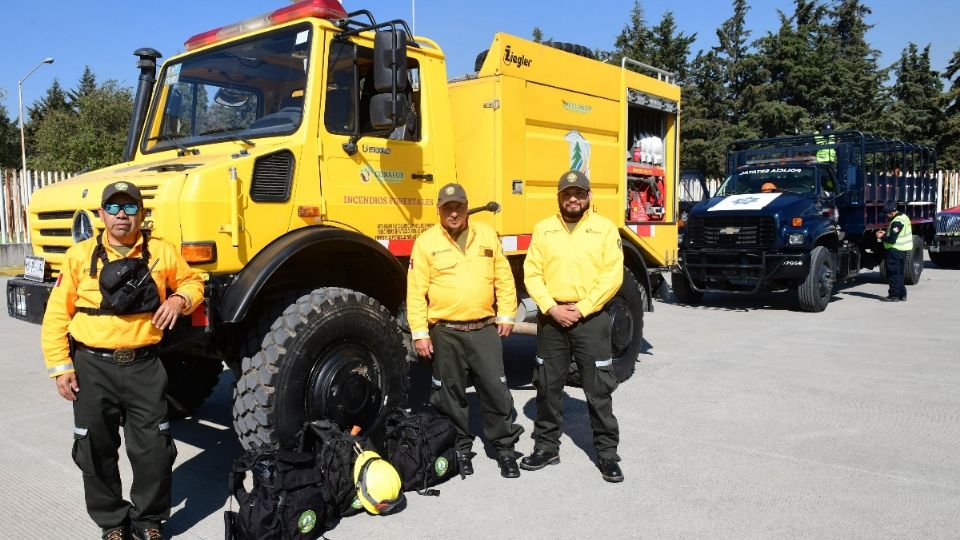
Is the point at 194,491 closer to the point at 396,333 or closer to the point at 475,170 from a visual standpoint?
the point at 396,333

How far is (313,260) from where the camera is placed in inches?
182

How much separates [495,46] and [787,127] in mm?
36389

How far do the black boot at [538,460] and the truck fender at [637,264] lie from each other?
2.53m

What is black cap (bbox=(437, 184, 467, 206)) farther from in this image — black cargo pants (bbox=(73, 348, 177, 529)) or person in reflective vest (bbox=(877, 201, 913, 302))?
person in reflective vest (bbox=(877, 201, 913, 302))

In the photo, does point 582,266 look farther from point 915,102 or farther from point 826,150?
point 915,102

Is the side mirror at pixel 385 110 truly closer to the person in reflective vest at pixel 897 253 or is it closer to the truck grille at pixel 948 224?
the person in reflective vest at pixel 897 253

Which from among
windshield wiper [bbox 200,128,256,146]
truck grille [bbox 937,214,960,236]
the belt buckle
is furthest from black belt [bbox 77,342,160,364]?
truck grille [bbox 937,214,960,236]

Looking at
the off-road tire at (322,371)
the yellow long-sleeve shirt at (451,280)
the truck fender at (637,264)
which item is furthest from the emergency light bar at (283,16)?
the truck fender at (637,264)

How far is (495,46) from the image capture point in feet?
17.3

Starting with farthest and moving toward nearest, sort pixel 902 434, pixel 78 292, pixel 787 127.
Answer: pixel 787 127 < pixel 902 434 < pixel 78 292

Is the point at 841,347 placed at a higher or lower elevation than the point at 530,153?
lower

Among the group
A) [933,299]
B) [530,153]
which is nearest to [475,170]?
[530,153]

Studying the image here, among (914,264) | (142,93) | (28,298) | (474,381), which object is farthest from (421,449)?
(914,264)

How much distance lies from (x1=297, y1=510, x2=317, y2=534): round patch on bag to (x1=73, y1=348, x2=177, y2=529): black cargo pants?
0.69 m
